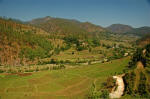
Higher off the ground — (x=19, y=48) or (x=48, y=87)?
(x=19, y=48)

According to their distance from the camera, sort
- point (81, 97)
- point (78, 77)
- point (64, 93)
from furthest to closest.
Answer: point (78, 77)
point (64, 93)
point (81, 97)

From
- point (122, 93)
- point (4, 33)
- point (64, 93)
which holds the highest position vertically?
point (4, 33)

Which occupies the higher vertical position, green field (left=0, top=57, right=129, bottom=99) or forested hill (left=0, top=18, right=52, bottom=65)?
forested hill (left=0, top=18, right=52, bottom=65)

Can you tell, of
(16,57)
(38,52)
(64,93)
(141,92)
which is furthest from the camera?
(38,52)

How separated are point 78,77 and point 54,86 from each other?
11.1 metres

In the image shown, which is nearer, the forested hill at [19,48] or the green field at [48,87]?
the green field at [48,87]

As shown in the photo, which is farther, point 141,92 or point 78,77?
point 78,77

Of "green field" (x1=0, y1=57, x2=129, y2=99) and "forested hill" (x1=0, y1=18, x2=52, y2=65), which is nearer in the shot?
"green field" (x1=0, y1=57, x2=129, y2=99)

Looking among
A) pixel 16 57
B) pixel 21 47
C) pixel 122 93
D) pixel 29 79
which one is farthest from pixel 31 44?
pixel 122 93

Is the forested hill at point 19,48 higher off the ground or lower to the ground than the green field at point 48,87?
higher

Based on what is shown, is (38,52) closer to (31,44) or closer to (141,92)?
(31,44)

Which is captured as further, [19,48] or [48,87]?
[19,48]

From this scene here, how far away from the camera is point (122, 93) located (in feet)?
107

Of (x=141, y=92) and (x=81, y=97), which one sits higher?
(x=141, y=92)
